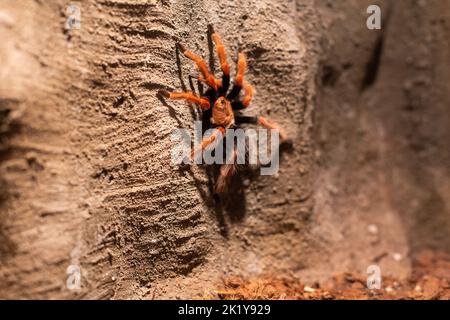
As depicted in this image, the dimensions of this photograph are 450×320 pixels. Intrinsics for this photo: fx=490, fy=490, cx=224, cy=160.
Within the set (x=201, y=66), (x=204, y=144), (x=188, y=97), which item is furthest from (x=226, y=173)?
(x=201, y=66)

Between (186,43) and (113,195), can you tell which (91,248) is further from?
(186,43)

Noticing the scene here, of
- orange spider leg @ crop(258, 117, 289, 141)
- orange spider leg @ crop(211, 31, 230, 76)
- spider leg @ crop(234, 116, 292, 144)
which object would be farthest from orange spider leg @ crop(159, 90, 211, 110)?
orange spider leg @ crop(258, 117, 289, 141)

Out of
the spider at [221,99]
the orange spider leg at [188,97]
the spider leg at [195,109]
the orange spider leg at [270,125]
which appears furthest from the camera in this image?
the orange spider leg at [270,125]

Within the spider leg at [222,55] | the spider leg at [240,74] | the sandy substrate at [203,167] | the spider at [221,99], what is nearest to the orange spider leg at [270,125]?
the spider at [221,99]

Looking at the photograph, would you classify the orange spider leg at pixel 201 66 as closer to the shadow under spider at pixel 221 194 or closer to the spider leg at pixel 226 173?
the shadow under spider at pixel 221 194

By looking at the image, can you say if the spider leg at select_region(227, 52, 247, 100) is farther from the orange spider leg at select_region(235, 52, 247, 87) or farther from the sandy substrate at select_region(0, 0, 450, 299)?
the sandy substrate at select_region(0, 0, 450, 299)

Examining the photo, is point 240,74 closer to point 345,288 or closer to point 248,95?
point 248,95
